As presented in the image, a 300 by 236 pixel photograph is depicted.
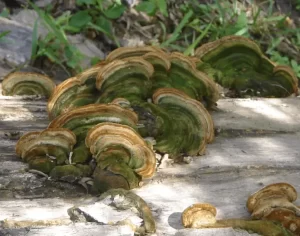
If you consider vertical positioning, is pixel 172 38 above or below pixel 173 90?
below

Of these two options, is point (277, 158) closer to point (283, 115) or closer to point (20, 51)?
point (283, 115)

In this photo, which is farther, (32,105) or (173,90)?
(32,105)

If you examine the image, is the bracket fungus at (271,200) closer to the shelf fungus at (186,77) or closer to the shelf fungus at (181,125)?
the shelf fungus at (181,125)

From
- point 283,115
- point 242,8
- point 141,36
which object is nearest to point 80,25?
point 141,36

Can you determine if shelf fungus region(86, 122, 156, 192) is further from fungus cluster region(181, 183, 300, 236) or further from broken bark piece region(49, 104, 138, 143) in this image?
fungus cluster region(181, 183, 300, 236)

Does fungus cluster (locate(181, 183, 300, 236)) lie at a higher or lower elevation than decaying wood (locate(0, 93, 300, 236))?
higher

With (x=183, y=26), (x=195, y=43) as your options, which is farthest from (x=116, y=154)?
(x=183, y=26)

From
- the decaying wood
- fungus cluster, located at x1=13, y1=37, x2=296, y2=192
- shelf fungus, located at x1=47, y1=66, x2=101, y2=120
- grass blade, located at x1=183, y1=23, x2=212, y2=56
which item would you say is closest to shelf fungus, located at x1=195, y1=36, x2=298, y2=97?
the decaying wood
